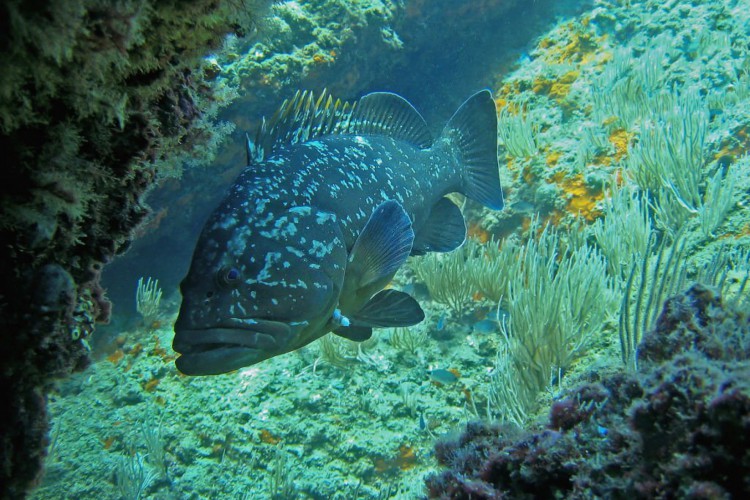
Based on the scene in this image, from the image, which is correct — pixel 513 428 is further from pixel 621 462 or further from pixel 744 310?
pixel 744 310

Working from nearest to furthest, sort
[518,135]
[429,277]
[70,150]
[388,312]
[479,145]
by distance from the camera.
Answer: [70,150] → [388,312] → [479,145] → [429,277] → [518,135]

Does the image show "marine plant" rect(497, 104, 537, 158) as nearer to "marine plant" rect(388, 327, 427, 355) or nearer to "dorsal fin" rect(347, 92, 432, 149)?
"dorsal fin" rect(347, 92, 432, 149)

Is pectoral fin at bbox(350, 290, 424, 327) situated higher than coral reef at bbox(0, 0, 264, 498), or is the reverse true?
coral reef at bbox(0, 0, 264, 498)

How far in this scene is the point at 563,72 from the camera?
784cm

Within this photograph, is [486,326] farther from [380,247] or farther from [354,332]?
[380,247]

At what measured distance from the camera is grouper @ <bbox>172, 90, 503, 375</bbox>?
2441 mm

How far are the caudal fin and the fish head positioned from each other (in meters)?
2.54

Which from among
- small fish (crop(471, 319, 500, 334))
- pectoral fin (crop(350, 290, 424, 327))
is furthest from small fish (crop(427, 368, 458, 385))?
pectoral fin (crop(350, 290, 424, 327))

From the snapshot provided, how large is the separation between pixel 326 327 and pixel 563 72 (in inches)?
290

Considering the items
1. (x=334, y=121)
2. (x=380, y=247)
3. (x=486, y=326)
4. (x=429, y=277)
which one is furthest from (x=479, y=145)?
(x=380, y=247)

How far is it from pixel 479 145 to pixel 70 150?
4162 mm

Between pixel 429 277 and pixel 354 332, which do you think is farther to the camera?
pixel 429 277

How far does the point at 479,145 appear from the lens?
4.93 meters

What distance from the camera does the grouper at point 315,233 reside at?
244cm
